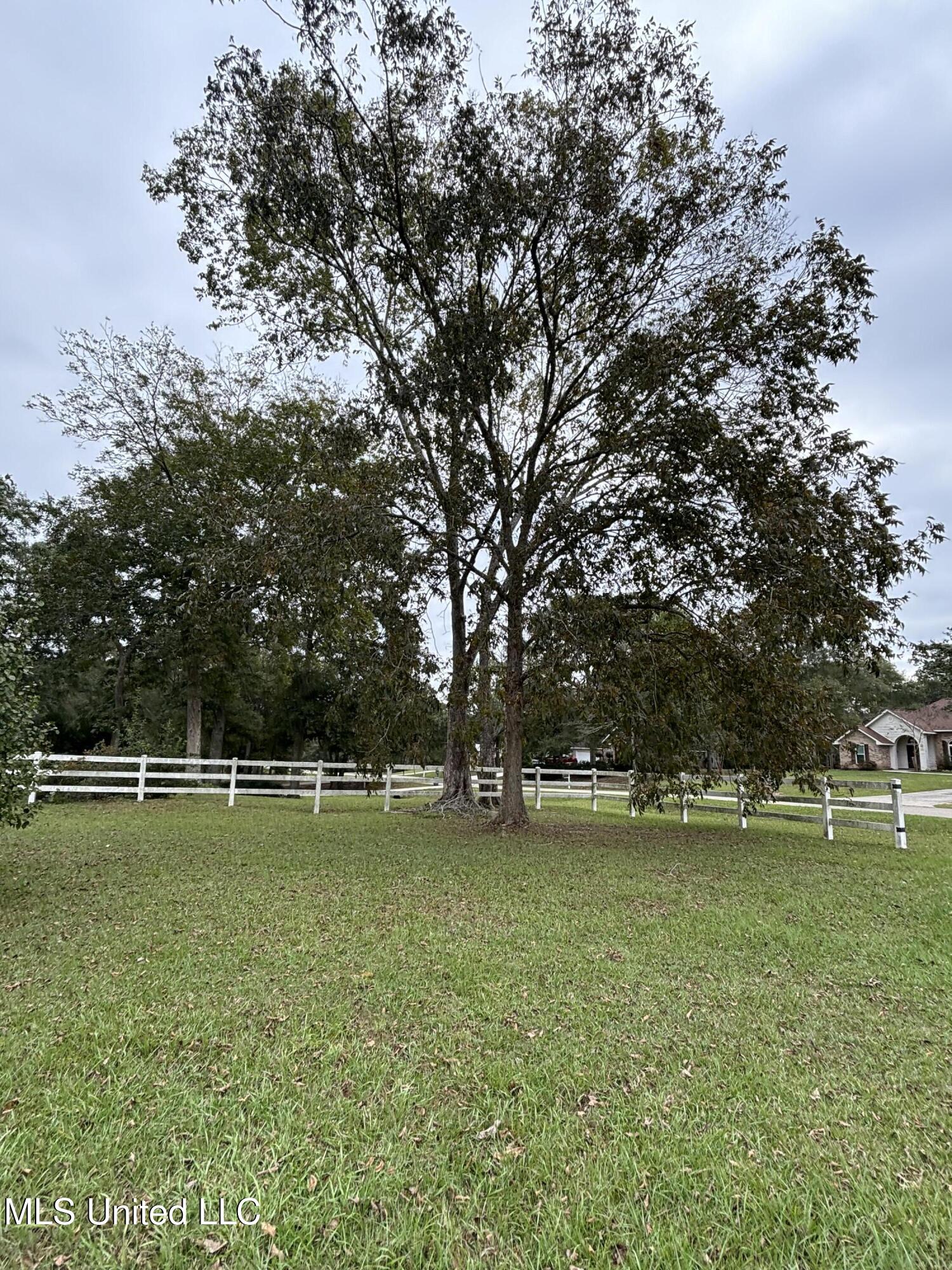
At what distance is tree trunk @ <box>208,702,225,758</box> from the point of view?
27.3 meters

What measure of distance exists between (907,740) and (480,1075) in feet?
160

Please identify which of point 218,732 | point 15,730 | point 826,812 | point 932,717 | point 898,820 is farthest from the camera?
point 932,717

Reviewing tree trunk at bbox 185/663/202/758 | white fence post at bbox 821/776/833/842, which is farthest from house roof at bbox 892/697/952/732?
tree trunk at bbox 185/663/202/758

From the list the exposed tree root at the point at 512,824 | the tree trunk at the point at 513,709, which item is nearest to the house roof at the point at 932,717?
the exposed tree root at the point at 512,824

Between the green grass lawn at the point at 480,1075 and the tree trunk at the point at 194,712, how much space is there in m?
14.4

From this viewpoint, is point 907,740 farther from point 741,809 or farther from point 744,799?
point 744,799

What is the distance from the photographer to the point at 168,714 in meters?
27.4

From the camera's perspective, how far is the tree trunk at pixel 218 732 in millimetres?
27344

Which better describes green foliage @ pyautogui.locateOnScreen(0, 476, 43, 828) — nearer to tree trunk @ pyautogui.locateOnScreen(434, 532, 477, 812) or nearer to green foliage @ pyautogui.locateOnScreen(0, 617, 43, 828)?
green foliage @ pyautogui.locateOnScreen(0, 617, 43, 828)

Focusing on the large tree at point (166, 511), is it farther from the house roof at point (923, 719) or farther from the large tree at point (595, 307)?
the house roof at point (923, 719)

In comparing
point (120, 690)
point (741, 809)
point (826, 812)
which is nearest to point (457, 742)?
point (741, 809)

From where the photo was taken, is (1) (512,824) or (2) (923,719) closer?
(1) (512,824)

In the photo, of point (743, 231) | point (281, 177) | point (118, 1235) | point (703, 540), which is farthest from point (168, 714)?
point (118, 1235)

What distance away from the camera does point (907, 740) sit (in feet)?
138
